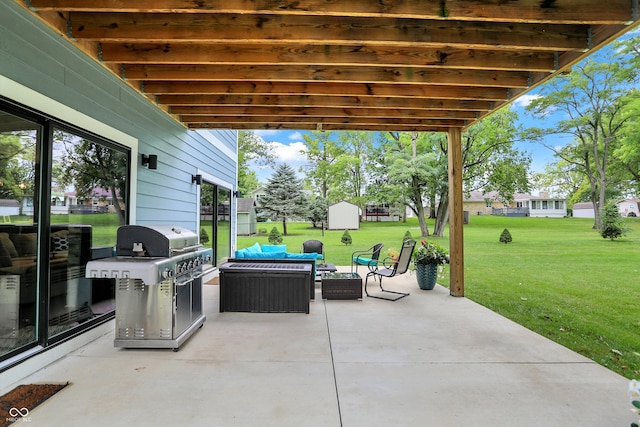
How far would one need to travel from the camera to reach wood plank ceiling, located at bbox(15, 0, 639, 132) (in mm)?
2582

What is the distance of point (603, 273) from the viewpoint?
824 centimetres

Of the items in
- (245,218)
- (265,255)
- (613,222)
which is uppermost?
(245,218)

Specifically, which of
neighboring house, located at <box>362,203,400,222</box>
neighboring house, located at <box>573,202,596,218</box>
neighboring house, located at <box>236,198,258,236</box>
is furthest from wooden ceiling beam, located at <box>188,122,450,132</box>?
neighboring house, located at <box>573,202,596,218</box>

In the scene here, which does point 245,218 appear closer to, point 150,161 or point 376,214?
point 376,214

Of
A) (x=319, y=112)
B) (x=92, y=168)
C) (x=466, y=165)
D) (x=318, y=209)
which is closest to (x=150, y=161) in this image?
Answer: (x=92, y=168)

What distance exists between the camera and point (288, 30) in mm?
2900

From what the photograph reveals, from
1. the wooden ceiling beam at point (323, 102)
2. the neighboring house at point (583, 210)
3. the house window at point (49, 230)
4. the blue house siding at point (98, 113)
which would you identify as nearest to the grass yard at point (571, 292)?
the wooden ceiling beam at point (323, 102)

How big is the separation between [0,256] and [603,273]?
11093 millimetres

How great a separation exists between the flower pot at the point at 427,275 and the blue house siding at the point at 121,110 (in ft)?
14.4

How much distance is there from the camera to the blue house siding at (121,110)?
8.48ft

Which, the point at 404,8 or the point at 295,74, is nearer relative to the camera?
the point at 404,8

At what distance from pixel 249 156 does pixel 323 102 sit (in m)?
25.3

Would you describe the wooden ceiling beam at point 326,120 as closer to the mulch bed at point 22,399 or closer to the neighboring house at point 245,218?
the mulch bed at point 22,399

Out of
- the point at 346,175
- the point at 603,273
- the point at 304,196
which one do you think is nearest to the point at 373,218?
the point at 346,175
